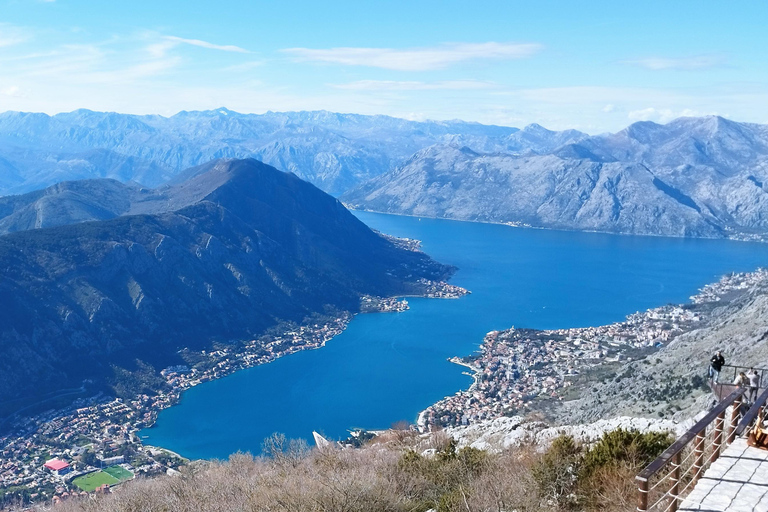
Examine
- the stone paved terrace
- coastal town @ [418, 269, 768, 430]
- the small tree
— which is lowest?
coastal town @ [418, 269, 768, 430]

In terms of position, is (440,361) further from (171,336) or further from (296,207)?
(296,207)

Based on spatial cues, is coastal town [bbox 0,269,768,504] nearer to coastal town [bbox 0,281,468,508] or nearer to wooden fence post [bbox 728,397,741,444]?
coastal town [bbox 0,281,468,508]

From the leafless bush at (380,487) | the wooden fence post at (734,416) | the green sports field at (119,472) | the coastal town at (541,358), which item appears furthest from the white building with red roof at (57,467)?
the wooden fence post at (734,416)

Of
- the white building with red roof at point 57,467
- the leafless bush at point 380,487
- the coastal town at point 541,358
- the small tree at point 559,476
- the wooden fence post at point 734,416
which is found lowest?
the white building with red roof at point 57,467

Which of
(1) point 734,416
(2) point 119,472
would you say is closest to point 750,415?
(1) point 734,416

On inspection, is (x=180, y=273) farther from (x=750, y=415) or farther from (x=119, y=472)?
(x=750, y=415)

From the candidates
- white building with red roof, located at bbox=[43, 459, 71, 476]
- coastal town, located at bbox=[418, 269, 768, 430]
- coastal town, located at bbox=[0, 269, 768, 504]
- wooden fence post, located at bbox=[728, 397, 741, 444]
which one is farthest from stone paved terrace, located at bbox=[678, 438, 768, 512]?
white building with red roof, located at bbox=[43, 459, 71, 476]

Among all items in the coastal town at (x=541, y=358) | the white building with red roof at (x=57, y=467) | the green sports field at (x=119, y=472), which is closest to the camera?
the green sports field at (x=119, y=472)

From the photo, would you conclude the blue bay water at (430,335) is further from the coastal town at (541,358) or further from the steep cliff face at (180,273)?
the steep cliff face at (180,273)
